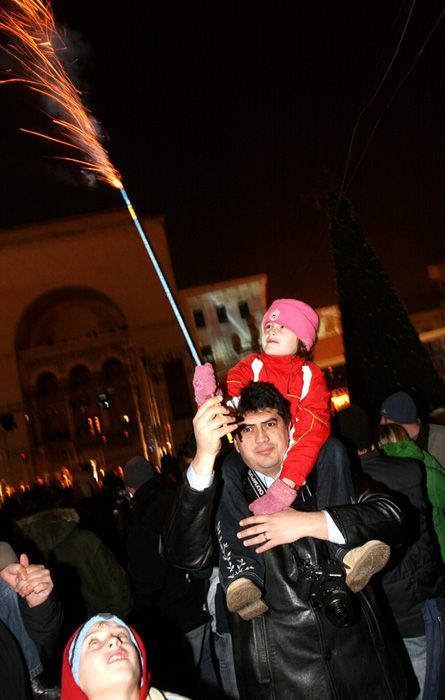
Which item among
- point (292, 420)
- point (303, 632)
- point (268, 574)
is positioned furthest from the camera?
point (292, 420)

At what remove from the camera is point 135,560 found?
405 cm

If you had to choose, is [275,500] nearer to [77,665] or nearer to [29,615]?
[77,665]

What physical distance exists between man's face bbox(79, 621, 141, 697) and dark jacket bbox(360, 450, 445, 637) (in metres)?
2.10

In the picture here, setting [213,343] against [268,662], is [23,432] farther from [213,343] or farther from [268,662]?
[268,662]

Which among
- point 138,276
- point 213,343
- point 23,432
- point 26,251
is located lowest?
point 23,432

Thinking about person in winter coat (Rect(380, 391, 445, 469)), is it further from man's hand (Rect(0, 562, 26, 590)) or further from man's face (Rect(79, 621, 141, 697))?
man's face (Rect(79, 621, 141, 697))

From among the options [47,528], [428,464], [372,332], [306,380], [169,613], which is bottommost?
[169,613]

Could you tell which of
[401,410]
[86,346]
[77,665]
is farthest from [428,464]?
[86,346]

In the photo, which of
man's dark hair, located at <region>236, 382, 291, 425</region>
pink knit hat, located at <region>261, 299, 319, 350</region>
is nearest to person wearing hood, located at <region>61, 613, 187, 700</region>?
man's dark hair, located at <region>236, 382, 291, 425</region>

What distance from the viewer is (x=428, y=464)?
15.1 feet

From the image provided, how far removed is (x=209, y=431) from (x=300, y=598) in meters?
0.95

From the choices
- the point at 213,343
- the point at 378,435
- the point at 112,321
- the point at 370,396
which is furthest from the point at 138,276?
the point at 378,435

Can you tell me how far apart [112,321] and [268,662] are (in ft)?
121

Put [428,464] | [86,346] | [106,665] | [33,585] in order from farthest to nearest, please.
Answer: [86,346], [428,464], [33,585], [106,665]
